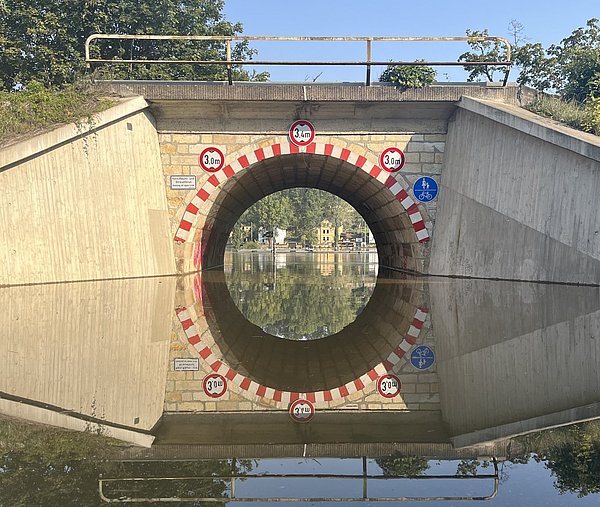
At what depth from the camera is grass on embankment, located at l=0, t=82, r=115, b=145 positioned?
13.1m

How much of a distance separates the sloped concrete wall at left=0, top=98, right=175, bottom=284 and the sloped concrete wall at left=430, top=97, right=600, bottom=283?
26.6 feet

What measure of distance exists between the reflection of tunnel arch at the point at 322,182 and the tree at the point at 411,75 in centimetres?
234

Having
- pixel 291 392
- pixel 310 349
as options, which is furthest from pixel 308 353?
pixel 291 392

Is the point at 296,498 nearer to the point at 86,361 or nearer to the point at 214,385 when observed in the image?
the point at 214,385

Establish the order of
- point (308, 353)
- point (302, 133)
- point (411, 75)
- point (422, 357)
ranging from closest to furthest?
point (422, 357)
point (308, 353)
point (411, 75)
point (302, 133)

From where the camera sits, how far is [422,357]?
599 cm

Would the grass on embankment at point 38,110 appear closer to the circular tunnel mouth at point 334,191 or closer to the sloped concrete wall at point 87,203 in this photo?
the sloped concrete wall at point 87,203

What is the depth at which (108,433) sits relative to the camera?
11.7 ft

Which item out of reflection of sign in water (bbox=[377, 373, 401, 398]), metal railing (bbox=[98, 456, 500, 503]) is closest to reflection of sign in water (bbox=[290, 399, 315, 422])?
reflection of sign in water (bbox=[377, 373, 401, 398])

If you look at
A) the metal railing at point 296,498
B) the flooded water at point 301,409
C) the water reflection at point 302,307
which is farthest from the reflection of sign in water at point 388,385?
the water reflection at point 302,307

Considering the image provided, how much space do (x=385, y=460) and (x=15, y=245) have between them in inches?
446

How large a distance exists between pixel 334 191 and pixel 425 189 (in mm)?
10327

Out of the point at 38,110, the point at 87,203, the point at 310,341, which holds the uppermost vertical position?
the point at 38,110

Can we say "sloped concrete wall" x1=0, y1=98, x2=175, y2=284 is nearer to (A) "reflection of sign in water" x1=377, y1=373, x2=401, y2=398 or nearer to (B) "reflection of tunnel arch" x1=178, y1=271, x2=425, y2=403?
(B) "reflection of tunnel arch" x1=178, y1=271, x2=425, y2=403
